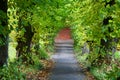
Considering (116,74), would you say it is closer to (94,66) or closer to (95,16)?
(95,16)

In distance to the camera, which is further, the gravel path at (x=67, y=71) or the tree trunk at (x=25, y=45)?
the tree trunk at (x=25, y=45)

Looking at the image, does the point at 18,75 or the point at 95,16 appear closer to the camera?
the point at 18,75

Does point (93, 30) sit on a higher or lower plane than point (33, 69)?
higher

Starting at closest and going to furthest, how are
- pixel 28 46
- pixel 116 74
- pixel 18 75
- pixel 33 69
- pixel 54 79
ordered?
pixel 116 74, pixel 18 75, pixel 54 79, pixel 33 69, pixel 28 46

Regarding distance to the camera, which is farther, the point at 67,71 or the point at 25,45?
the point at 67,71

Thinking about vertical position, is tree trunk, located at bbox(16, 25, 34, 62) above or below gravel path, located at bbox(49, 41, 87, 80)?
above

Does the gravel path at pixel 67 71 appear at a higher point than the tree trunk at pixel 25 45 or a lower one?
lower

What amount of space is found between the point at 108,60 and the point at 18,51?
636cm

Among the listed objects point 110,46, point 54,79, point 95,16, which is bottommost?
point 54,79

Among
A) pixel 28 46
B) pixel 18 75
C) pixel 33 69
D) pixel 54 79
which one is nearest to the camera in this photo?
pixel 18 75

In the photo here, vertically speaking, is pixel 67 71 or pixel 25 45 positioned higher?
pixel 25 45

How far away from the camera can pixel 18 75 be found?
1558 centimetres

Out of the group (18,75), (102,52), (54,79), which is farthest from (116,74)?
(102,52)

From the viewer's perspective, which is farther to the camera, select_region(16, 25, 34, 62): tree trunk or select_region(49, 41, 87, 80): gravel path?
select_region(16, 25, 34, 62): tree trunk
